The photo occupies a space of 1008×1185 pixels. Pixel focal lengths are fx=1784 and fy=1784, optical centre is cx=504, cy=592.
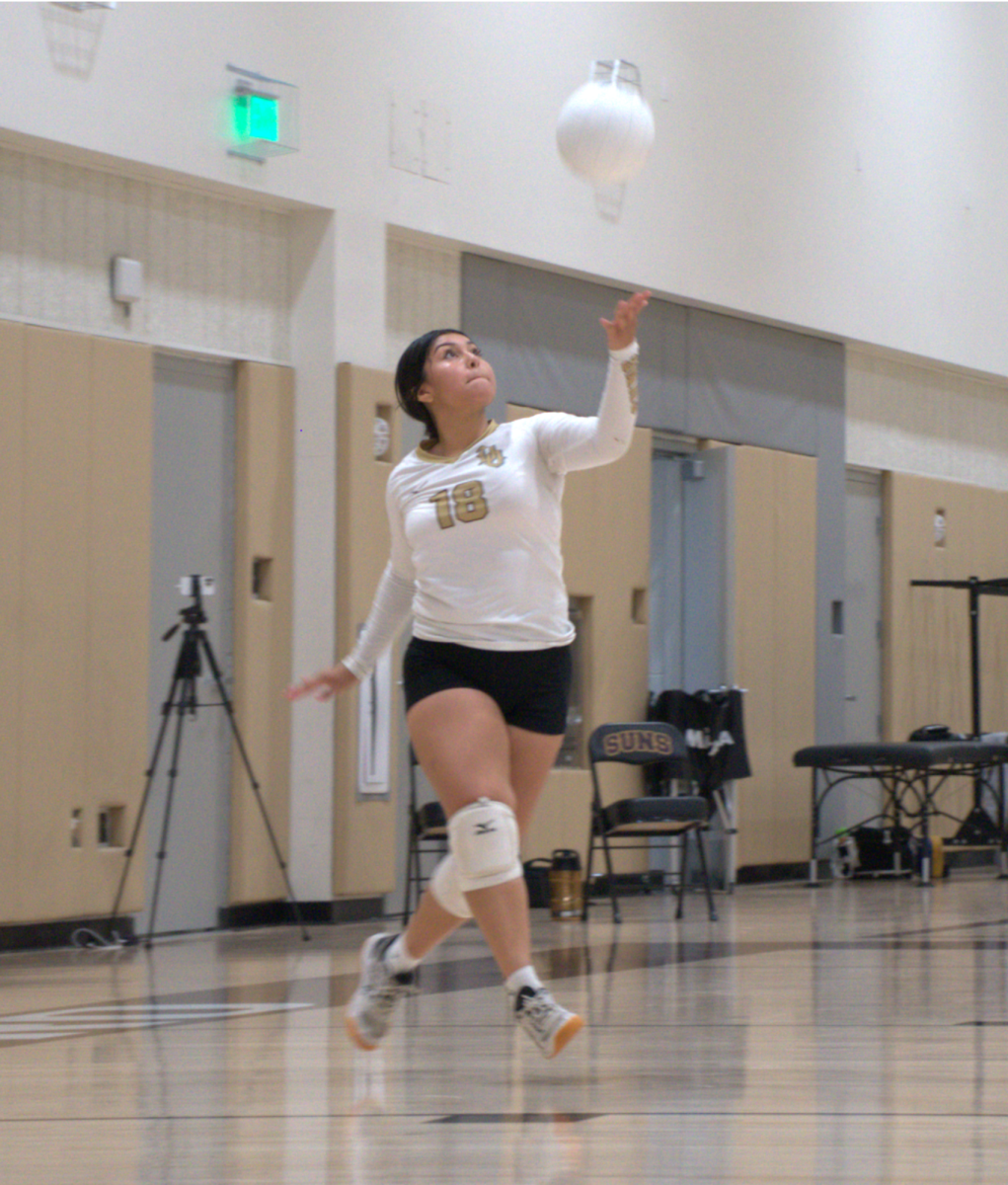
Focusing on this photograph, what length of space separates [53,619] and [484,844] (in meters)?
3.62

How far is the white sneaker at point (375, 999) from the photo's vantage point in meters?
3.34

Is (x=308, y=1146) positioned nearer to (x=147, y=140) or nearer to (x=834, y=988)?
(x=834, y=988)

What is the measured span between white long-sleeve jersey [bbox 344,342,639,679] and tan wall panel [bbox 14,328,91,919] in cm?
318

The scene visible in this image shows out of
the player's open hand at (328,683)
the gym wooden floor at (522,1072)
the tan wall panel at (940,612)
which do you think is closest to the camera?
the gym wooden floor at (522,1072)

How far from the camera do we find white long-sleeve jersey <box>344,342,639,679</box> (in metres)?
3.28

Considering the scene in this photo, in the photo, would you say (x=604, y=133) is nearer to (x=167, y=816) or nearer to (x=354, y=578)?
(x=354, y=578)

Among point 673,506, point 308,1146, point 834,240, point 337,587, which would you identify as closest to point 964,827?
point 673,506

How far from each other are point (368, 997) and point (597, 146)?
200 inches

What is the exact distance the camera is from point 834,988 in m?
4.50

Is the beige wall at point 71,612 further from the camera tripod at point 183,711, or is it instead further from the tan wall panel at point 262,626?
the tan wall panel at point 262,626

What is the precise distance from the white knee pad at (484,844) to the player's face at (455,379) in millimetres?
790

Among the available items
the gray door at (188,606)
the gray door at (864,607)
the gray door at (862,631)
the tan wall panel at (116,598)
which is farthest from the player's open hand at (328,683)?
the gray door at (864,607)

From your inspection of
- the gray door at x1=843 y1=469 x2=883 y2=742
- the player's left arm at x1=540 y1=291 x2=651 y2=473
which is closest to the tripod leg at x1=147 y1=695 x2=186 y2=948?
the player's left arm at x1=540 y1=291 x2=651 y2=473

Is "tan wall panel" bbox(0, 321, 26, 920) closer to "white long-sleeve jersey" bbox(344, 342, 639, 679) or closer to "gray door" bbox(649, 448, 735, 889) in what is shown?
"white long-sleeve jersey" bbox(344, 342, 639, 679)
